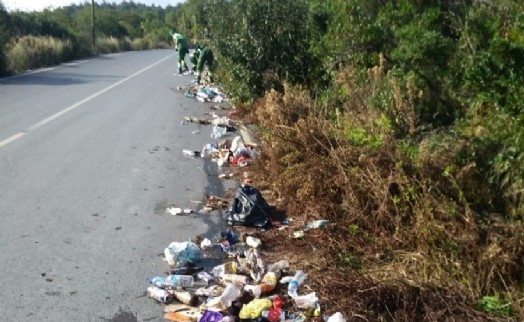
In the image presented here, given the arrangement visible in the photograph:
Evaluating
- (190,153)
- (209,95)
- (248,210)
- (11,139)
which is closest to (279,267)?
(248,210)

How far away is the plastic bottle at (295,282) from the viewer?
436 centimetres

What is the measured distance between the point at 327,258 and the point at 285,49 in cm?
810

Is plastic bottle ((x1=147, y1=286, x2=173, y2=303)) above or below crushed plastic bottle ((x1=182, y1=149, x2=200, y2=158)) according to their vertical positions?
above

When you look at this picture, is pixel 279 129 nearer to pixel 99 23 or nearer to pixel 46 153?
pixel 46 153

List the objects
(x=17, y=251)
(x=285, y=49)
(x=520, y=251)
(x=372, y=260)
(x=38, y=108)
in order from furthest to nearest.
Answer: (x=38, y=108) < (x=285, y=49) < (x=17, y=251) < (x=372, y=260) < (x=520, y=251)

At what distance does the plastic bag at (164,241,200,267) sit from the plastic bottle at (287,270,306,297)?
1011mm

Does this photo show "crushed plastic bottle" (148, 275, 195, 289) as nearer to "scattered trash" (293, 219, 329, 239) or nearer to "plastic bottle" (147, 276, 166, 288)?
"plastic bottle" (147, 276, 166, 288)

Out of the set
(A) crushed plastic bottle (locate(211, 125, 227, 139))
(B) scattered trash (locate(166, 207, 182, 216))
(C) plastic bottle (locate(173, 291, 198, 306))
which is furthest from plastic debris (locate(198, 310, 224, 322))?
(A) crushed plastic bottle (locate(211, 125, 227, 139))

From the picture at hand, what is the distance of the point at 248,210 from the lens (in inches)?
237

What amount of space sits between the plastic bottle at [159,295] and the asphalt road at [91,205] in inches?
2.3

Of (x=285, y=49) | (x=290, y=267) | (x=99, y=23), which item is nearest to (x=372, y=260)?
(x=290, y=267)

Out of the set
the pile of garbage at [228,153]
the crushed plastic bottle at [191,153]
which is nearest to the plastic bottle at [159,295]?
the pile of garbage at [228,153]

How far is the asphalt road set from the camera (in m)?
4.34

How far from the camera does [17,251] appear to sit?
5.12m
